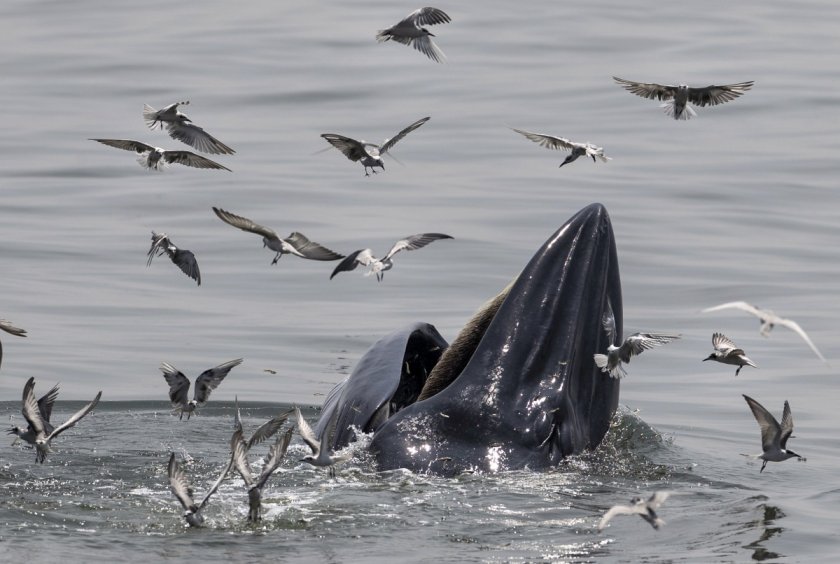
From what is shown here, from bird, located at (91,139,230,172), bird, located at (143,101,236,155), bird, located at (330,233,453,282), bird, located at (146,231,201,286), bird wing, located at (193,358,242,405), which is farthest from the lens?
bird, located at (143,101,236,155)

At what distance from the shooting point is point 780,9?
39125mm

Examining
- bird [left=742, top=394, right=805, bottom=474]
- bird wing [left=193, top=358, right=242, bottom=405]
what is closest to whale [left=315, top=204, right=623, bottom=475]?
bird [left=742, top=394, right=805, bottom=474]

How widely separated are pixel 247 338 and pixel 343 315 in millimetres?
1212

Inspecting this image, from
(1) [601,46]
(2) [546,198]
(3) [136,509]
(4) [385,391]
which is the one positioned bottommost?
(3) [136,509]

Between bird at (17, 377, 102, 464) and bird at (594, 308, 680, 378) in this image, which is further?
bird at (17, 377, 102, 464)

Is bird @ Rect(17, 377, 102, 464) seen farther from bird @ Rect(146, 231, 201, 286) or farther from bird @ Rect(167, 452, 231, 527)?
bird @ Rect(146, 231, 201, 286)

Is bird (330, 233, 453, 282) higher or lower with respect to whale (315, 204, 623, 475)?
higher

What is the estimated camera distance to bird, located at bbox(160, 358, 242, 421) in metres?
10.3

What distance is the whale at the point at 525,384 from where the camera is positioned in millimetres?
9141

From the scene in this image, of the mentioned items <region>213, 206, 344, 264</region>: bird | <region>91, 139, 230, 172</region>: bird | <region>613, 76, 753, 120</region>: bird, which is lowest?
<region>213, 206, 344, 264</region>: bird

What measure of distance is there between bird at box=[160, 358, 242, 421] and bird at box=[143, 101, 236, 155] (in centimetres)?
189

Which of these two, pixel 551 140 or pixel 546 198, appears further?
pixel 546 198

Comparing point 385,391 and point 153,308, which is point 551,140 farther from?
point 153,308

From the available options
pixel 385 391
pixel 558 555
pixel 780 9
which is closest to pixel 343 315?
pixel 385 391
